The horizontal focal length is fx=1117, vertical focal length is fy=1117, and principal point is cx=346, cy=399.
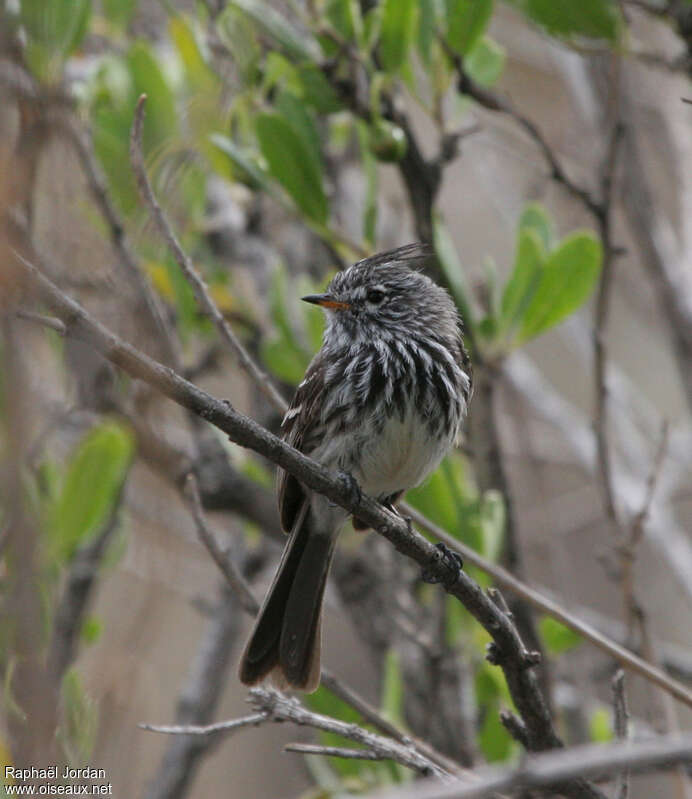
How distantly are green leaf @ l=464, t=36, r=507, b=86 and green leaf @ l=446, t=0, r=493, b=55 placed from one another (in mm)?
313

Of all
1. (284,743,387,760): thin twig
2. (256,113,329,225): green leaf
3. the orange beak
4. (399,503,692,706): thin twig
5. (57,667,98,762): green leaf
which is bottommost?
(57,667,98,762): green leaf

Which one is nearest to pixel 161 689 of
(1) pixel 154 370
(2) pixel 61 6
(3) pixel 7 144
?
(2) pixel 61 6

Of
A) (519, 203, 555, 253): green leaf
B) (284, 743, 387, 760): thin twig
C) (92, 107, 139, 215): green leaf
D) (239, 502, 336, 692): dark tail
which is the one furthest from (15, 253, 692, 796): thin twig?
(92, 107, 139, 215): green leaf

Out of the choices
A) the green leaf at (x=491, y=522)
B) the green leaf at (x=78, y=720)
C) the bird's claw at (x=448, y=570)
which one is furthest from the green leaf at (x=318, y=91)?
the green leaf at (x=78, y=720)

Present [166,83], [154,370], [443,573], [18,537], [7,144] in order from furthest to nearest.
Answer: [166,83] → [443,573] → [154,370] → [7,144] → [18,537]

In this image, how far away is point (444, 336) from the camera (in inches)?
150

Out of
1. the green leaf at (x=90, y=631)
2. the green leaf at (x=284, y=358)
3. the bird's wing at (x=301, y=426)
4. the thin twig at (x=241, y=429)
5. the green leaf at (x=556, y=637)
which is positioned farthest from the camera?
the green leaf at (x=284, y=358)

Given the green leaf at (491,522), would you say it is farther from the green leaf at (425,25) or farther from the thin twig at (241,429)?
the green leaf at (425,25)

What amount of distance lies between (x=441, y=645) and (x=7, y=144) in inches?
109

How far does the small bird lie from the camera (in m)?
3.31

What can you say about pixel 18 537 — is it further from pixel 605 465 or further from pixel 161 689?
pixel 161 689

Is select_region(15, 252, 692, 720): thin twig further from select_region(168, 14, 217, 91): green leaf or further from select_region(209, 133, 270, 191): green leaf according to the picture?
select_region(168, 14, 217, 91): green leaf

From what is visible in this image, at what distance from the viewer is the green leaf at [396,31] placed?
3.39 meters

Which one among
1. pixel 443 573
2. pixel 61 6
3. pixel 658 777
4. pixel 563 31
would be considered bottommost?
pixel 658 777
